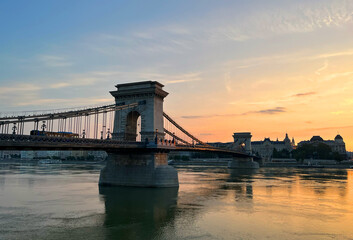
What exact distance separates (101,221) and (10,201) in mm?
15049

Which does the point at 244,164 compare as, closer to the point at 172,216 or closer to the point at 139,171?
the point at 139,171

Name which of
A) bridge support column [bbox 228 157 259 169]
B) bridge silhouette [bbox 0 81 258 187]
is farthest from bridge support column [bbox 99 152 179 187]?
bridge support column [bbox 228 157 259 169]

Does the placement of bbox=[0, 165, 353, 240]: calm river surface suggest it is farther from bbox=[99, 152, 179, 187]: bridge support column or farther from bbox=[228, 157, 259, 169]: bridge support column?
bbox=[228, 157, 259, 169]: bridge support column

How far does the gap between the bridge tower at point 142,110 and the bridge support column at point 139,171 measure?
341 centimetres

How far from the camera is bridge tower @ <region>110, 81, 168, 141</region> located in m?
45.6

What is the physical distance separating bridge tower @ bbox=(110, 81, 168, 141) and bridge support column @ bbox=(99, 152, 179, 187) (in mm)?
3411

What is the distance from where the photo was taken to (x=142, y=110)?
151 feet

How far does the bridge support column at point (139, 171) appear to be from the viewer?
1661 inches

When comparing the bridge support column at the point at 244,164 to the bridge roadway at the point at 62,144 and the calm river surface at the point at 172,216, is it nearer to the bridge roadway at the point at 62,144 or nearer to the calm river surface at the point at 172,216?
the calm river surface at the point at 172,216

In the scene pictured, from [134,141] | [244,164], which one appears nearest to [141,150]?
[134,141]

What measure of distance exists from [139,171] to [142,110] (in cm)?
902

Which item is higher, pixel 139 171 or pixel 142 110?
pixel 142 110

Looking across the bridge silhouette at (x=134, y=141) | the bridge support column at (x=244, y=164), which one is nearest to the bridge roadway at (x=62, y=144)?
the bridge silhouette at (x=134, y=141)

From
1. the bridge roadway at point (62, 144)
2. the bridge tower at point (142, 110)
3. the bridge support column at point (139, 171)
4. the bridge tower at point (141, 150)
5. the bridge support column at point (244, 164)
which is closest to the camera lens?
the bridge roadway at point (62, 144)
